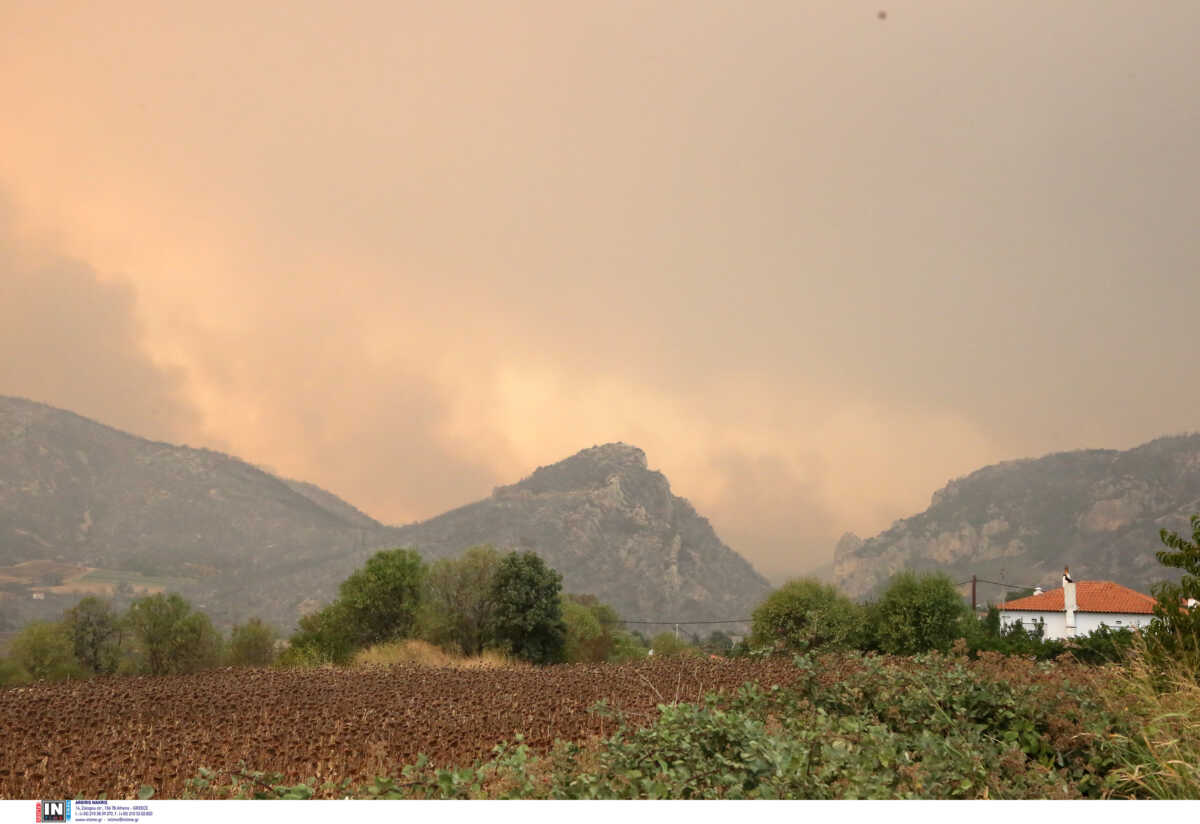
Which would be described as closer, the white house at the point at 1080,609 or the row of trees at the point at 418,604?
the row of trees at the point at 418,604

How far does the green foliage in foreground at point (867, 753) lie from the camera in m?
5.96

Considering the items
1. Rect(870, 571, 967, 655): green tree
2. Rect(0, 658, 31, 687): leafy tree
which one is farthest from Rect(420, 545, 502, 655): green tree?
Rect(0, 658, 31, 687): leafy tree

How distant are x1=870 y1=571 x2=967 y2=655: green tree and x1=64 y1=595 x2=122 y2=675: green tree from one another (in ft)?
111

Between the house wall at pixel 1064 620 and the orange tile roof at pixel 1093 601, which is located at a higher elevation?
the orange tile roof at pixel 1093 601

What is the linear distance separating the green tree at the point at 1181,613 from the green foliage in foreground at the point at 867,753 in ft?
5.32

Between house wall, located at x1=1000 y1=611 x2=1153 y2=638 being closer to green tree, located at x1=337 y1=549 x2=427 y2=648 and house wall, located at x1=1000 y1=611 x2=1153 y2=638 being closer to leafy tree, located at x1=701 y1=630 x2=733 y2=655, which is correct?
leafy tree, located at x1=701 y1=630 x2=733 y2=655

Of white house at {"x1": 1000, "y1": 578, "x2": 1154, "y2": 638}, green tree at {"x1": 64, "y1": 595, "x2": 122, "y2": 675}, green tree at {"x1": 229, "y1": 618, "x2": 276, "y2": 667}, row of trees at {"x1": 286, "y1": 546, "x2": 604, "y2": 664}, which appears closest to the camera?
row of trees at {"x1": 286, "y1": 546, "x2": 604, "y2": 664}

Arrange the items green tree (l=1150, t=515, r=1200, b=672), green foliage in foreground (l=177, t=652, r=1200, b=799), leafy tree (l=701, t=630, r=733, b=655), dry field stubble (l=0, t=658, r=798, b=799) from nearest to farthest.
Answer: green foliage in foreground (l=177, t=652, r=1200, b=799)
dry field stubble (l=0, t=658, r=798, b=799)
green tree (l=1150, t=515, r=1200, b=672)
leafy tree (l=701, t=630, r=733, b=655)

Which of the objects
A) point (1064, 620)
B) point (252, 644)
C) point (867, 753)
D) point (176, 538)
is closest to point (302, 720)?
point (867, 753)

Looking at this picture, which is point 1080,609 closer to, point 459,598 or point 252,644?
point 459,598

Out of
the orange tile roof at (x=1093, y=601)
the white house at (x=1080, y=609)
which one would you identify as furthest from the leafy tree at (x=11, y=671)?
the orange tile roof at (x=1093, y=601)

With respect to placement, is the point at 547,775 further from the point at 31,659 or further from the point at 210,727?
the point at 31,659

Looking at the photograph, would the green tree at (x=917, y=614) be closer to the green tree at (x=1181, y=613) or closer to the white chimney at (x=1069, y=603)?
the green tree at (x=1181, y=613)

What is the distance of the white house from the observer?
213ft
